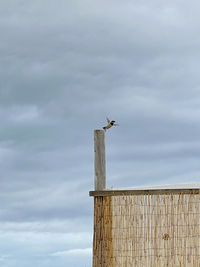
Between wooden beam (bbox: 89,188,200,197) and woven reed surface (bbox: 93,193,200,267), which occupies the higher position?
wooden beam (bbox: 89,188,200,197)

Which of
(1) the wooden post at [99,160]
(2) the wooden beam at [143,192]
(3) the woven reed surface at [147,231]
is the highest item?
(1) the wooden post at [99,160]

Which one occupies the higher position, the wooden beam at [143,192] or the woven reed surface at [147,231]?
the wooden beam at [143,192]

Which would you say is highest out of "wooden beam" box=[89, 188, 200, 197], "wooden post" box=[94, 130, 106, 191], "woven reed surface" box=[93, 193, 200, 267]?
"wooden post" box=[94, 130, 106, 191]

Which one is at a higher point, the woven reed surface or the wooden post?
the wooden post

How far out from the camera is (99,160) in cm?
686

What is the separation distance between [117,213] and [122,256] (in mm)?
480

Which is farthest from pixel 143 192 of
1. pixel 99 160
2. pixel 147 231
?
pixel 99 160

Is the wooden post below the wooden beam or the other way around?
the other way around

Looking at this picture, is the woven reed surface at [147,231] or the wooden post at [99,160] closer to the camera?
the woven reed surface at [147,231]

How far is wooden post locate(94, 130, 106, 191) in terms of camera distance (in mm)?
6789

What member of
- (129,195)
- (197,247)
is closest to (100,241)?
(129,195)

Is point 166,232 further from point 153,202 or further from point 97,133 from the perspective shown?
point 97,133

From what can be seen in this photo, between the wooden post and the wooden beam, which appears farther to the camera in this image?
the wooden post

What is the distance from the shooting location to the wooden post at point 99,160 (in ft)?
22.3
